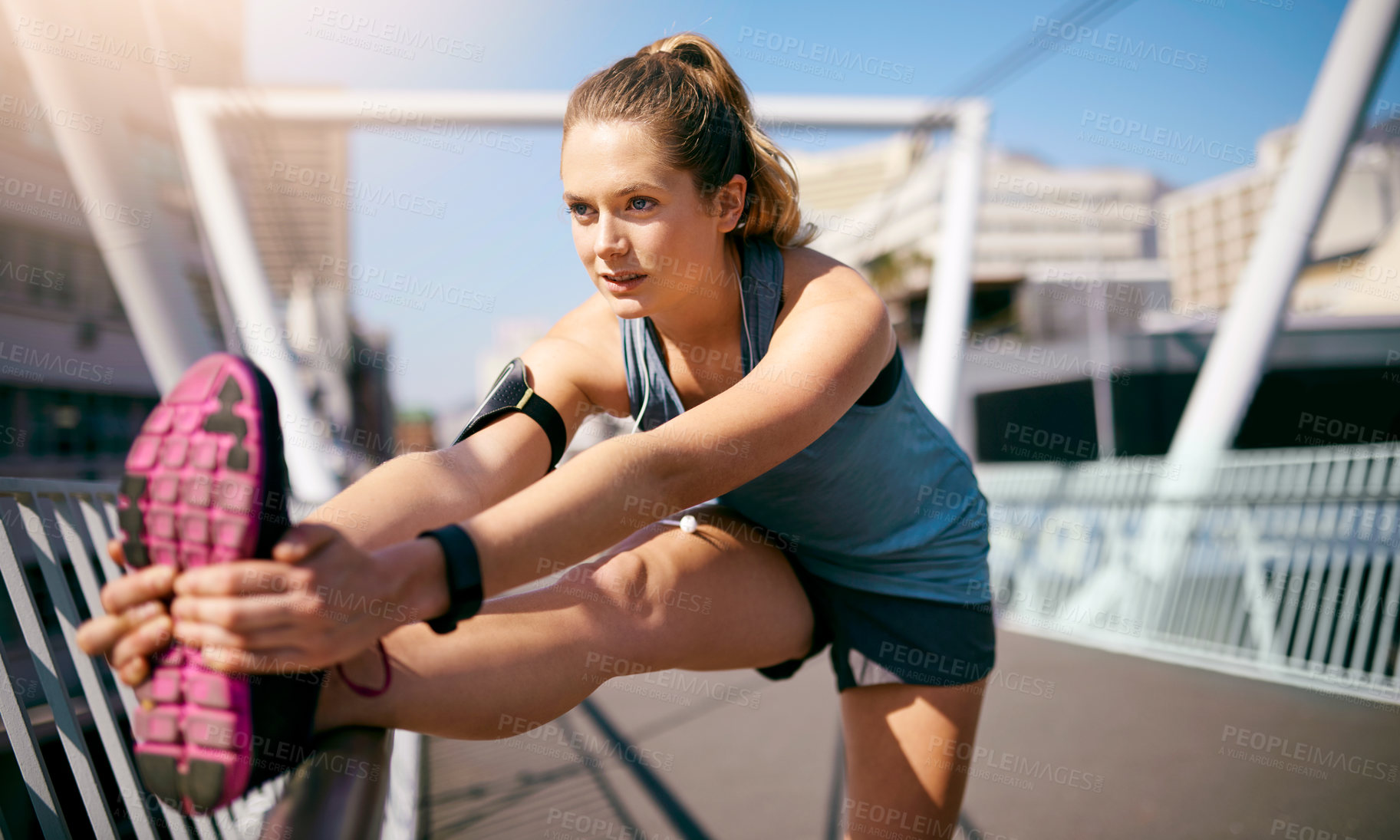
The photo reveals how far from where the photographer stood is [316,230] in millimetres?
27531

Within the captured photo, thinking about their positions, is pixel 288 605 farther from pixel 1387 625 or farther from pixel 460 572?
pixel 1387 625

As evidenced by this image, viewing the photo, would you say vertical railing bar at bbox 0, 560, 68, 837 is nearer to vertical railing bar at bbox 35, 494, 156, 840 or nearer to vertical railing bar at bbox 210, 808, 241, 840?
vertical railing bar at bbox 35, 494, 156, 840

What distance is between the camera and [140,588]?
0.78 m

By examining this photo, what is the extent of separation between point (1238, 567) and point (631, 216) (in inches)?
295

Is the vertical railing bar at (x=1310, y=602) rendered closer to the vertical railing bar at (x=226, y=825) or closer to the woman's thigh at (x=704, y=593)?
the woman's thigh at (x=704, y=593)

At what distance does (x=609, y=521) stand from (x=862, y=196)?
111708 millimetres

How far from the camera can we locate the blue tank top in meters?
1.56

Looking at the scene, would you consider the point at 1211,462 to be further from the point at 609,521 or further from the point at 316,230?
the point at 316,230

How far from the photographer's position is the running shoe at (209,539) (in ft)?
2.49

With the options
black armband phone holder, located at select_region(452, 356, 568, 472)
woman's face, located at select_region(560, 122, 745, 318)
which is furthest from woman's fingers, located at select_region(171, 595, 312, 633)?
woman's face, located at select_region(560, 122, 745, 318)

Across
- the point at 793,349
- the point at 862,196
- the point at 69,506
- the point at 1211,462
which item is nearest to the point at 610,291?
the point at 793,349

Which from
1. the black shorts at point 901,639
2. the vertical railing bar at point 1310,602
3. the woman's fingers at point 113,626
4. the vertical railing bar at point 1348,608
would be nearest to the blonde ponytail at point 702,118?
the black shorts at point 901,639

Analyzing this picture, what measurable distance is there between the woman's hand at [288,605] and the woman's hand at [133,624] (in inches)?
0.8

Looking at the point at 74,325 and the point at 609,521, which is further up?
the point at 609,521
